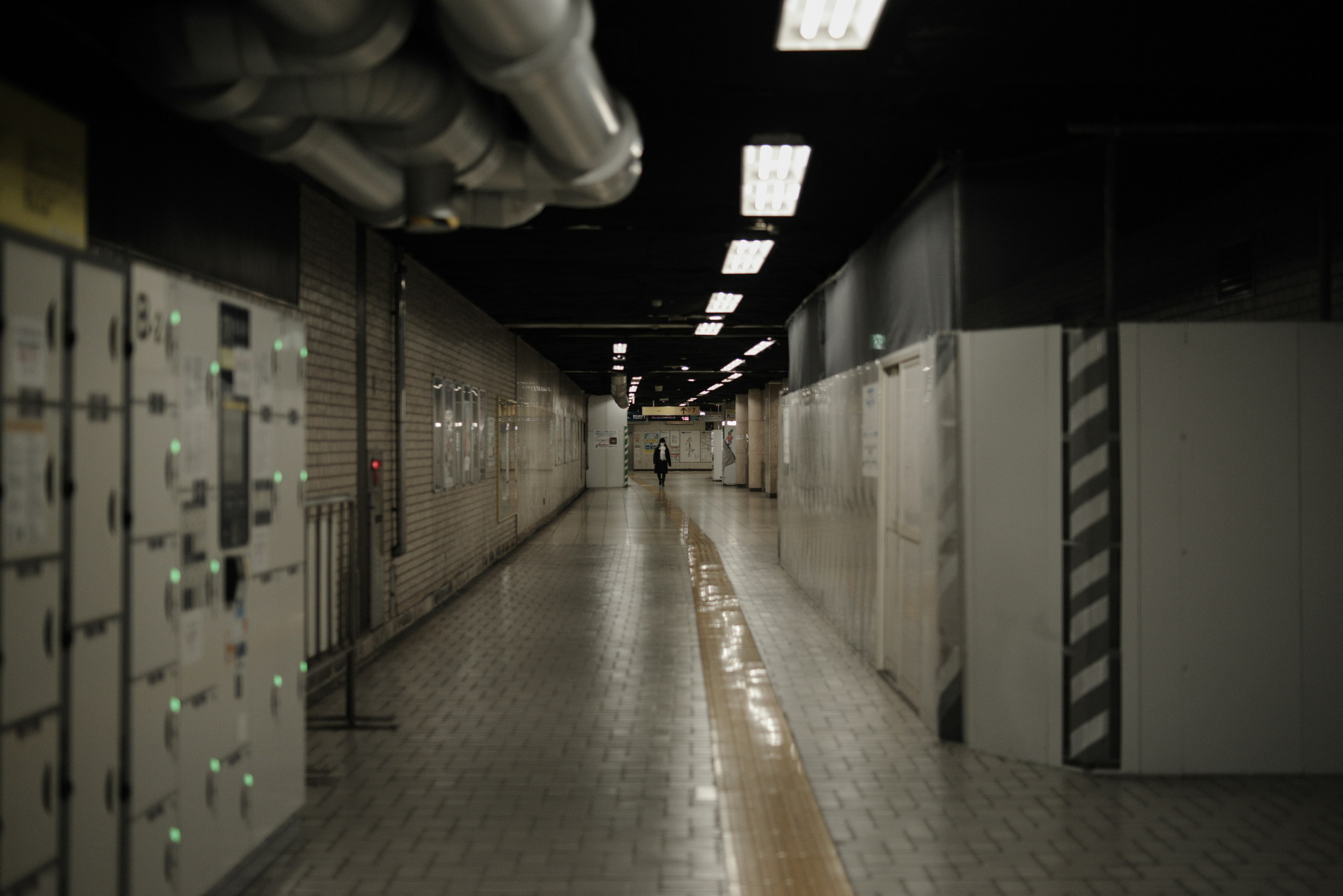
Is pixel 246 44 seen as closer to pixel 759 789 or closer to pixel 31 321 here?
pixel 31 321

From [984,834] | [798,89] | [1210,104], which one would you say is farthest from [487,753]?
[1210,104]

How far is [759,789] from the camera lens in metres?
4.30

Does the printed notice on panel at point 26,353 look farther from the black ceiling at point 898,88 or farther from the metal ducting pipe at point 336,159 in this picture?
the black ceiling at point 898,88

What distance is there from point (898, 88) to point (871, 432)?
113 inches

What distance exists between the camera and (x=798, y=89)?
4336mm

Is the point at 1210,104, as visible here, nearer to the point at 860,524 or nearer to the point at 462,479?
the point at 860,524

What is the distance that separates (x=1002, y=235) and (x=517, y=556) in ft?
31.2

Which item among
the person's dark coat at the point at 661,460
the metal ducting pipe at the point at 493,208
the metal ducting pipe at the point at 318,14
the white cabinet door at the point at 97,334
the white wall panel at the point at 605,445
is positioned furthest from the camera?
the white wall panel at the point at 605,445

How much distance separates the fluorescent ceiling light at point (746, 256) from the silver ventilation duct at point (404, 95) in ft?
10.7

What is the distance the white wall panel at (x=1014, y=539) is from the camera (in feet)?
15.3

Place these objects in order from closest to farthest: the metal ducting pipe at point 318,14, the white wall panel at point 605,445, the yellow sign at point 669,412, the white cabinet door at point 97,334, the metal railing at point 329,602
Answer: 1. the metal ducting pipe at point 318,14
2. the white cabinet door at point 97,334
3. the metal railing at point 329,602
4. the white wall panel at point 605,445
5. the yellow sign at point 669,412

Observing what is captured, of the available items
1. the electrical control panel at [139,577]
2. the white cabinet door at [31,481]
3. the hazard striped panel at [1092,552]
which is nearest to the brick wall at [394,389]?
the electrical control panel at [139,577]

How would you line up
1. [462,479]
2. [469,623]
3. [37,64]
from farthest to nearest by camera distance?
[462,479]
[469,623]
[37,64]

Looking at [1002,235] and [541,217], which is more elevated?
[541,217]
